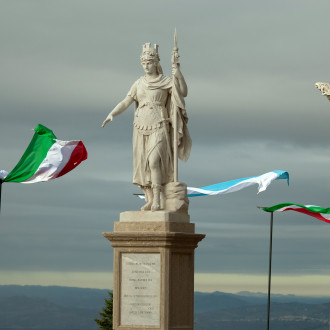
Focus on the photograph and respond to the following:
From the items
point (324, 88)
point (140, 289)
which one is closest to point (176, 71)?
point (324, 88)

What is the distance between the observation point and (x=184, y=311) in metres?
32.9

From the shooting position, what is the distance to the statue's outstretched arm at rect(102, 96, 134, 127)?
34.0m

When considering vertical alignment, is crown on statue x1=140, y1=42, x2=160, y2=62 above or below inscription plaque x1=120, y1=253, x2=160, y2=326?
above

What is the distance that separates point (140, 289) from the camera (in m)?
32.6

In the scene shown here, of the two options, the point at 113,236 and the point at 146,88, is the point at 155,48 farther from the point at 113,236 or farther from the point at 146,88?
the point at 113,236

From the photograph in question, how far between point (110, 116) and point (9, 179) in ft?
17.8

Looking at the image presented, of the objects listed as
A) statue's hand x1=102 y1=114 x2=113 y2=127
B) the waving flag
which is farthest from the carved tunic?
the waving flag

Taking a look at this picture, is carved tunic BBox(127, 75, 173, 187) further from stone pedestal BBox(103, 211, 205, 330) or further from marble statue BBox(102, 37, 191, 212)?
stone pedestal BBox(103, 211, 205, 330)

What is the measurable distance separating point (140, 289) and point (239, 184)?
11565 mm

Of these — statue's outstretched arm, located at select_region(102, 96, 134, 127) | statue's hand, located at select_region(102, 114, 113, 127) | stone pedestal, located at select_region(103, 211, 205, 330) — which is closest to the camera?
stone pedestal, located at select_region(103, 211, 205, 330)

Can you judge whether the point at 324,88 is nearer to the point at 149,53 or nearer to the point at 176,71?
the point at 176,71

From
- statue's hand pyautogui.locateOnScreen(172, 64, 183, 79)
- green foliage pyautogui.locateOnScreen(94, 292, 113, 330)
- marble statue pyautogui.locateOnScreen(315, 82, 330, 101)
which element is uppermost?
statue's hand pyautogui.locateOnScreen(172, 64, 183, 79)

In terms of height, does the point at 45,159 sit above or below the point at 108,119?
below

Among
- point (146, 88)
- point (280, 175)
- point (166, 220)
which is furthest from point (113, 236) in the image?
point (280, 175)
